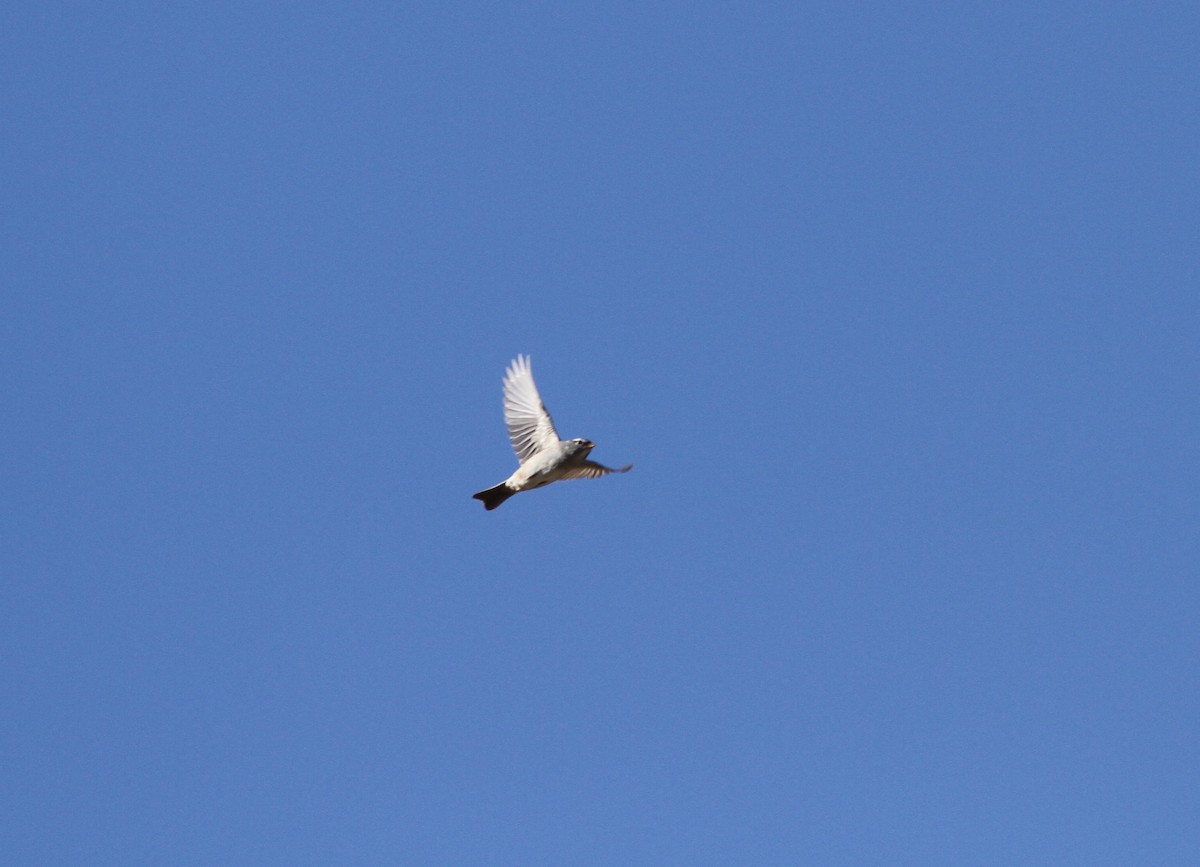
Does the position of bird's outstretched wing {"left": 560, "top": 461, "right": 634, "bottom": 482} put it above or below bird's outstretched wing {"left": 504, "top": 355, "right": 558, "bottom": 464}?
below

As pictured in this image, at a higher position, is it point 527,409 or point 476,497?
point 527,409

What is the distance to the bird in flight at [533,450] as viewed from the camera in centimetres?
2444

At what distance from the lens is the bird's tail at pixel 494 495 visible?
24797mm

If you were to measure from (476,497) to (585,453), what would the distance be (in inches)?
80.0

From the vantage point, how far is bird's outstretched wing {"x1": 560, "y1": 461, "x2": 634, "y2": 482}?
979 inches

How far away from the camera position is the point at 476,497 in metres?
24.9

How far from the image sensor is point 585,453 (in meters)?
24.5

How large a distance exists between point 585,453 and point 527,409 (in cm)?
249

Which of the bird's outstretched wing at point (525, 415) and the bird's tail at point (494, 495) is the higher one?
the bird's outstretched wing at point (525, 415)

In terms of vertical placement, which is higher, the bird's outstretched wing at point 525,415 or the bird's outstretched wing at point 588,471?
the bird's outstretched wing at point 525,415

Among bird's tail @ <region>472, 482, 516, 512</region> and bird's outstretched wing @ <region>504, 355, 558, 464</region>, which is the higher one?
bird's outstretched wing @ <region>504, 355, 558, 464</region>

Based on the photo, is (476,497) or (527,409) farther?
(527,409)

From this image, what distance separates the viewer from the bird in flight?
24.4 m

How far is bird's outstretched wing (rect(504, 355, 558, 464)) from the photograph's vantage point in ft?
84.5
